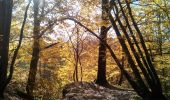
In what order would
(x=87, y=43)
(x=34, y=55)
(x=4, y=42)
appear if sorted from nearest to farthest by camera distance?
(x=4, y=42)
(x=34, y=55)
(x=87, y=43)

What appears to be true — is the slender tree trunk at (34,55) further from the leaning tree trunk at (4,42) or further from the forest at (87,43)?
the leaning tree trunk at (4,42)

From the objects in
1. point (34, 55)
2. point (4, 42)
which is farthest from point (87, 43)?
point (4, 42)

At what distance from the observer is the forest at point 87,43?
10.9m

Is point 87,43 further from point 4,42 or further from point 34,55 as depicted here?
point 4,42

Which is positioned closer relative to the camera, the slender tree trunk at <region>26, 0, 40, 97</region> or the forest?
the forest

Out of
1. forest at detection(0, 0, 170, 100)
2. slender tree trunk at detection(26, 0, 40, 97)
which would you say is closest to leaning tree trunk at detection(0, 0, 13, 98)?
forest at detection(0, 0, 170, 100)

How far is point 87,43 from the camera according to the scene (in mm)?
30750

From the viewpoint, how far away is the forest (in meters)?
10.9

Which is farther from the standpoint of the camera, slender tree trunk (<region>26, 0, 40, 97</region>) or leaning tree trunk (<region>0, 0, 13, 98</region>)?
slender tree trunk (<region>26, 0, 40, 97</region>)

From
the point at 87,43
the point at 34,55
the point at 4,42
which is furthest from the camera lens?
the point at 87,43

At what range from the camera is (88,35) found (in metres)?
30.0

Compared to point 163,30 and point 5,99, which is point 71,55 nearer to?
point 163,30

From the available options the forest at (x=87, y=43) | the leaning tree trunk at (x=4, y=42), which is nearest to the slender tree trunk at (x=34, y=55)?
the forest at (x=87, y=43)

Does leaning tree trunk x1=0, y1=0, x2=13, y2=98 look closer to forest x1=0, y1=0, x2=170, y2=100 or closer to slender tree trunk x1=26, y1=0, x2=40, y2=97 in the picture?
forest x1=0, y1=0, x2=170, y2=100
